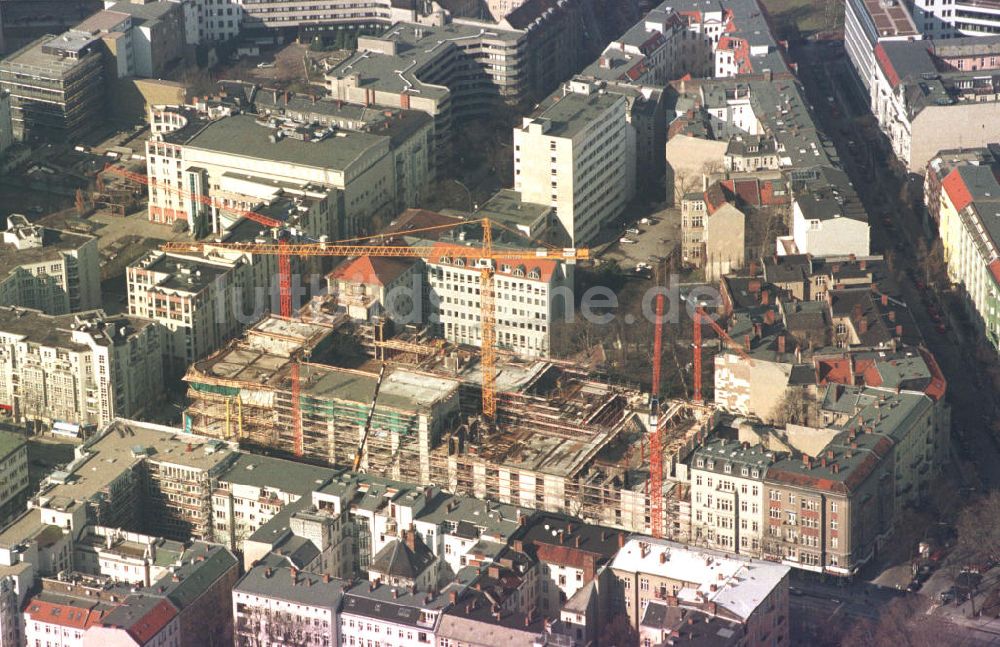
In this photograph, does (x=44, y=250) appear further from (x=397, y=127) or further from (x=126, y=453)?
(x=397, y=127)

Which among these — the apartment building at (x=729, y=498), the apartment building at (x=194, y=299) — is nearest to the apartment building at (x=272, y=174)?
the apartment building at (x=194, y=299)

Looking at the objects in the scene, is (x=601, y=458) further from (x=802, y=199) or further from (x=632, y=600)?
(x=802, y=199)

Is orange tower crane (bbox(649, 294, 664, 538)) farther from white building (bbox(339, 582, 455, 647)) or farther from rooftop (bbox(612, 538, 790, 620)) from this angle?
white building (bbox(339, 582, 455, 647))

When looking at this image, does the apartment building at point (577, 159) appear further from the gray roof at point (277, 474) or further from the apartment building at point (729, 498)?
the apartment building at point (729, 498)

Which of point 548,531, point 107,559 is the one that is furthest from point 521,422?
point 107,559

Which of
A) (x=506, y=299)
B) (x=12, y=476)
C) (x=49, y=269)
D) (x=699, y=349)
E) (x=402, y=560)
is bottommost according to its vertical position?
(x=12, y=476)

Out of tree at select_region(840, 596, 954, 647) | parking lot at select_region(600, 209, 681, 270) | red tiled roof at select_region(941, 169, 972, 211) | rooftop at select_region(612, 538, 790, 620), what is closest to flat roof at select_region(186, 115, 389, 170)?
parking lot at select_region(600, 209, 681, 270)

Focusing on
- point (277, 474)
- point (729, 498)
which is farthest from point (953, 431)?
point (277, 474)
